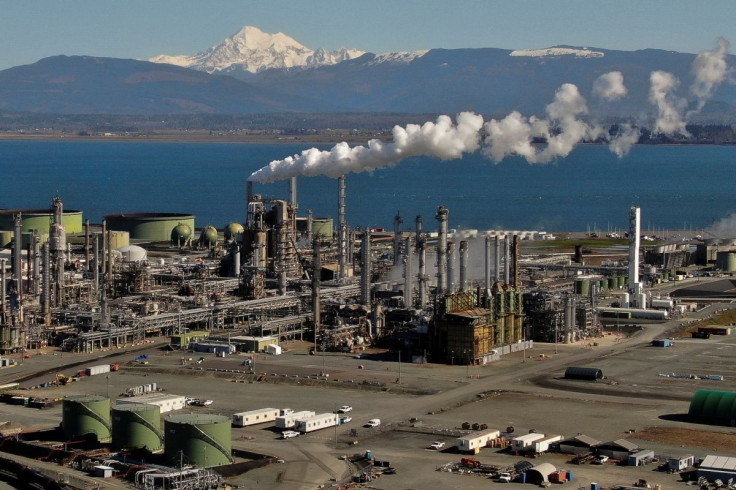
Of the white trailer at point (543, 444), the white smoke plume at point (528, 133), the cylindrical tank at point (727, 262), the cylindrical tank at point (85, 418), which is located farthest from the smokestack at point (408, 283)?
the cylindrical tank at point (727, 262)

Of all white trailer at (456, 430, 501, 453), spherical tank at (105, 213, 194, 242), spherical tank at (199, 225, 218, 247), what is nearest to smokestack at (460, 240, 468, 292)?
white trailer at (456, 430, 501, 453)

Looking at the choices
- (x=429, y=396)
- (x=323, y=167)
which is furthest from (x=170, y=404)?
(x=323, y=167)

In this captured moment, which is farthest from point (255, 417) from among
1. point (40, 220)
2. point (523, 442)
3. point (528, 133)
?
point (40, 220)

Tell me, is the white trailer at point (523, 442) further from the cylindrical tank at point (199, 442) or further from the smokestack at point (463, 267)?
the smokestack at point (463, 267)

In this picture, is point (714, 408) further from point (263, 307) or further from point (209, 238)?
point (209, 238)

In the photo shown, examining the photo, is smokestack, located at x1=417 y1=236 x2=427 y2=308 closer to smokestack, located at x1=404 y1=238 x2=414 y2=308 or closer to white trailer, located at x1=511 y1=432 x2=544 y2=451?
smokestack, located at x1=404 y1=238 x2=414 y2=308

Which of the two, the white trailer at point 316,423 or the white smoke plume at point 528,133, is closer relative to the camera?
the white trailer at point 316,423
